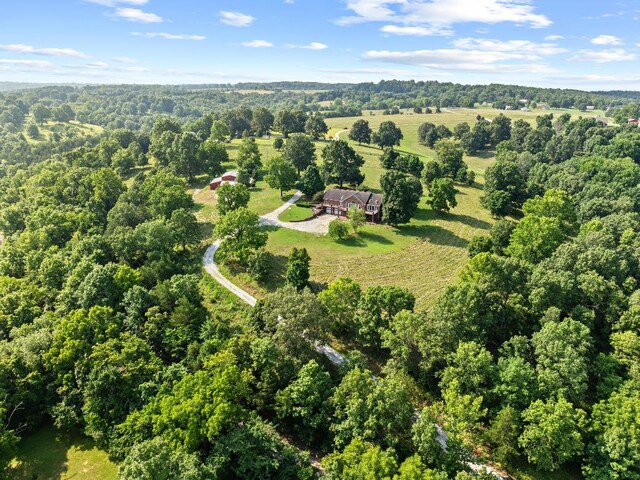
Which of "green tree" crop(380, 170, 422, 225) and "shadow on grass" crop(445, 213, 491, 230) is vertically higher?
"green tree" crop(380, 170, 422, 225)

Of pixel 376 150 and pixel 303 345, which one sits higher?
pixel 376 150

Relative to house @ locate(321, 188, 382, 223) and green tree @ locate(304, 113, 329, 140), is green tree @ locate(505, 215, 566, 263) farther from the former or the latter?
green tree @ locate(304, 113, 329, 140)

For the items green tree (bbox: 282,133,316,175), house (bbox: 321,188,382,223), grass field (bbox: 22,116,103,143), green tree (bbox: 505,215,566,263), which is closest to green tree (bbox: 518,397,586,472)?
green tree (bbox: 505,215,566,263)

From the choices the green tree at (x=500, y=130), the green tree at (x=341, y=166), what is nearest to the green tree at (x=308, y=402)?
the green tree at (x=341, y=166)

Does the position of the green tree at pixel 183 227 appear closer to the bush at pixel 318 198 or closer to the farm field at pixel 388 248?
the farm field at pixel 388 248

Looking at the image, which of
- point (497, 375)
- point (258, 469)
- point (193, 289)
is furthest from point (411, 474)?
point (193, 289)

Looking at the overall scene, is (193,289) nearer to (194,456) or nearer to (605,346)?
(194,456)
